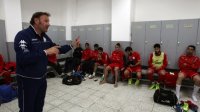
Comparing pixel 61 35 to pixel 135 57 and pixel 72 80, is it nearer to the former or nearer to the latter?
pixel 72 80

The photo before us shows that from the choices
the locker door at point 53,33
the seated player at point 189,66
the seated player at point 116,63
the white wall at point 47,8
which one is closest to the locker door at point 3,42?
the white wall at point 47,8

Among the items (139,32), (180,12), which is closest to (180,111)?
(139,32)

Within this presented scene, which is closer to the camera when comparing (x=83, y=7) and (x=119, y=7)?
(x=119, y=7)

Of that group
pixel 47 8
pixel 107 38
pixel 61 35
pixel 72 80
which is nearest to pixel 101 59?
pixel 107 38

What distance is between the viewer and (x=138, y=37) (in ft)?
14.1

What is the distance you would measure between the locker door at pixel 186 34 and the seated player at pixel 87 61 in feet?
8.84

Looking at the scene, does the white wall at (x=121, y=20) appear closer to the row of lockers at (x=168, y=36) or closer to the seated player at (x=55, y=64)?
the row of lockers at (x=168, y=36)

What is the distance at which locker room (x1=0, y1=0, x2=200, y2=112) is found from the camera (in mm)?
1972

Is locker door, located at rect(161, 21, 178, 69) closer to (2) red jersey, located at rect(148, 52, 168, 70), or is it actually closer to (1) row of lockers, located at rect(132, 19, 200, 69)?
(1) row of lockers, located at rect(132, 19, 200, 69)

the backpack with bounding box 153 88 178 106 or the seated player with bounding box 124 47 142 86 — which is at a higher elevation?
the seated player with bounding box 124 47 142 86

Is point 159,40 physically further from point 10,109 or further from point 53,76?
point 10,109

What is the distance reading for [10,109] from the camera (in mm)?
2625

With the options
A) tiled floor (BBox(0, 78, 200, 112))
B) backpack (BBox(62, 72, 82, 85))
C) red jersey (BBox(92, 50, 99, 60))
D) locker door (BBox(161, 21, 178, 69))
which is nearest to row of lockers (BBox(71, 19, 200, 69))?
locker door (BBox(161, 21, 178, 69))

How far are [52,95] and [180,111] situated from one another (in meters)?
2.69
